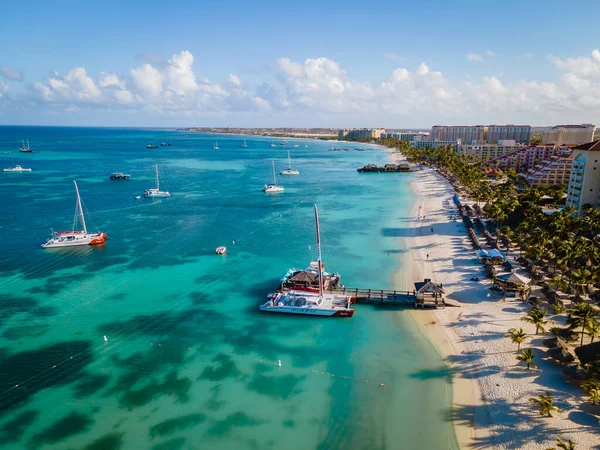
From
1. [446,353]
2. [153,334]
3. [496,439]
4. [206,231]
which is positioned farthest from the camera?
Answer: [206,231]

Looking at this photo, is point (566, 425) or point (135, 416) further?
point (135, 416)

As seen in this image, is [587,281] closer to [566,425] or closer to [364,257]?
[566,425]

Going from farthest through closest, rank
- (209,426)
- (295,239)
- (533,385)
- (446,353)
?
(295,239), (446,353), (533,385), (209,426)

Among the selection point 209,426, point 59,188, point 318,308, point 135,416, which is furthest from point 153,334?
point 59,188

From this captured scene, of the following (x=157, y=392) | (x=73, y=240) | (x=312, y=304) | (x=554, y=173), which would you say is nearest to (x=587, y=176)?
(x=554, y=173)

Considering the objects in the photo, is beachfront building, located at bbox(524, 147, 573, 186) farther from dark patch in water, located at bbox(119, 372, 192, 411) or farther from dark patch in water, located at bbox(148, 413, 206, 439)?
dark patch in water, located at bbox(148, 413, 206, 439)

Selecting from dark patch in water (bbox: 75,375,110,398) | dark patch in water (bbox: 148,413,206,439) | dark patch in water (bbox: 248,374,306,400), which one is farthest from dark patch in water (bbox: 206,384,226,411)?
dark patch in water (bbox: 75,375,110,398)

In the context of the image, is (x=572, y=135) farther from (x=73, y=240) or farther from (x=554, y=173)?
(x=73, y=240)
